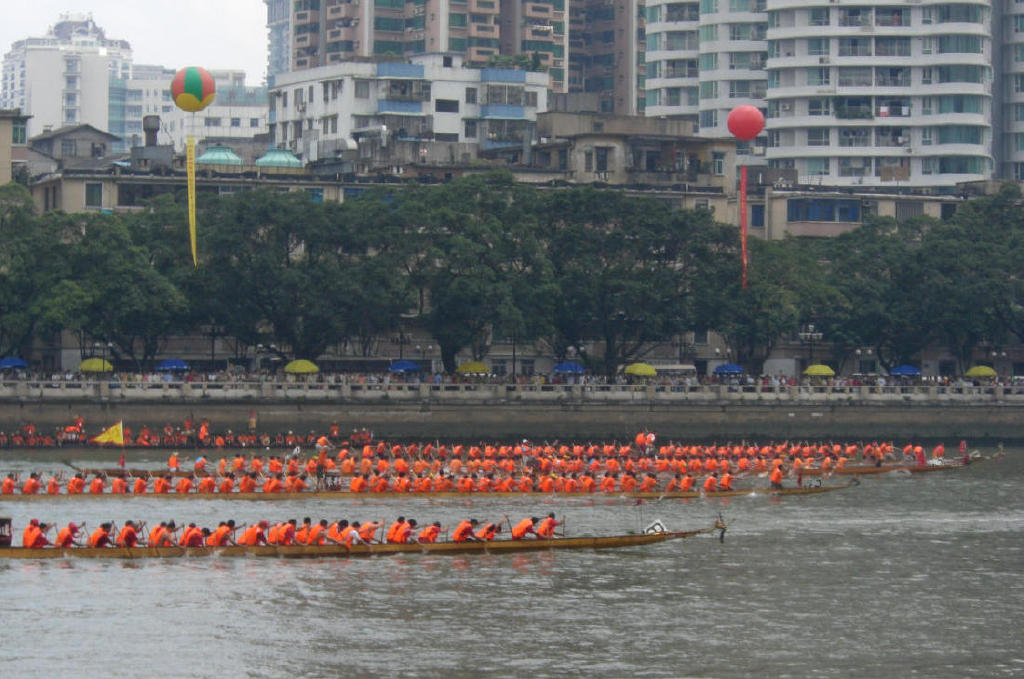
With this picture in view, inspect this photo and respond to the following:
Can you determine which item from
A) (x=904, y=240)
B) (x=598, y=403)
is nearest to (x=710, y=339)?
(x=904, y=240)

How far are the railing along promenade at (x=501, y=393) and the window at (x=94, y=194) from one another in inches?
1014

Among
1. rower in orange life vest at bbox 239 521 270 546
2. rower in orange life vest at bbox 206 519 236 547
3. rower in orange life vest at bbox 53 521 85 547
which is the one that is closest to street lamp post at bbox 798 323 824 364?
rower in orange life vest at bbox 239 521 270 546

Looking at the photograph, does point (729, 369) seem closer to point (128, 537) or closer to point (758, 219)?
point (758, 219)

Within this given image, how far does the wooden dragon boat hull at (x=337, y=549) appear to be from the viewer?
53.3m

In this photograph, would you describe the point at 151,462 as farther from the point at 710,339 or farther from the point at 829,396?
the point at 710,339

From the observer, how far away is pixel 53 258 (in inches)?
3716

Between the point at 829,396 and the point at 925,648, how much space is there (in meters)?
55.1

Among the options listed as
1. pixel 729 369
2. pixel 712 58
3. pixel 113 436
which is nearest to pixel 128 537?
pixel 113 436

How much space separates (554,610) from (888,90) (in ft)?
357

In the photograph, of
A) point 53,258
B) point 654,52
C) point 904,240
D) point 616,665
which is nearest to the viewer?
point 616,665

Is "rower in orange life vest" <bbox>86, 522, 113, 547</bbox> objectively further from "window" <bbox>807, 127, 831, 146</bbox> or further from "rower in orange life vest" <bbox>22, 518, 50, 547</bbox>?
"window" <bbox>807, 127, 831, 146</bbox>

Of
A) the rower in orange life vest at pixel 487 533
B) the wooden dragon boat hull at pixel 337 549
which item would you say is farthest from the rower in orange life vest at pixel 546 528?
the rower in orange life vest at pixel 487 533

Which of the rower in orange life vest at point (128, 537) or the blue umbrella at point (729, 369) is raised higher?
the blue umbrella at point (729, 369)

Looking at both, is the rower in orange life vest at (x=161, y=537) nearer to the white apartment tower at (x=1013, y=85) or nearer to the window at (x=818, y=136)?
the window at (x=818, y=136)
